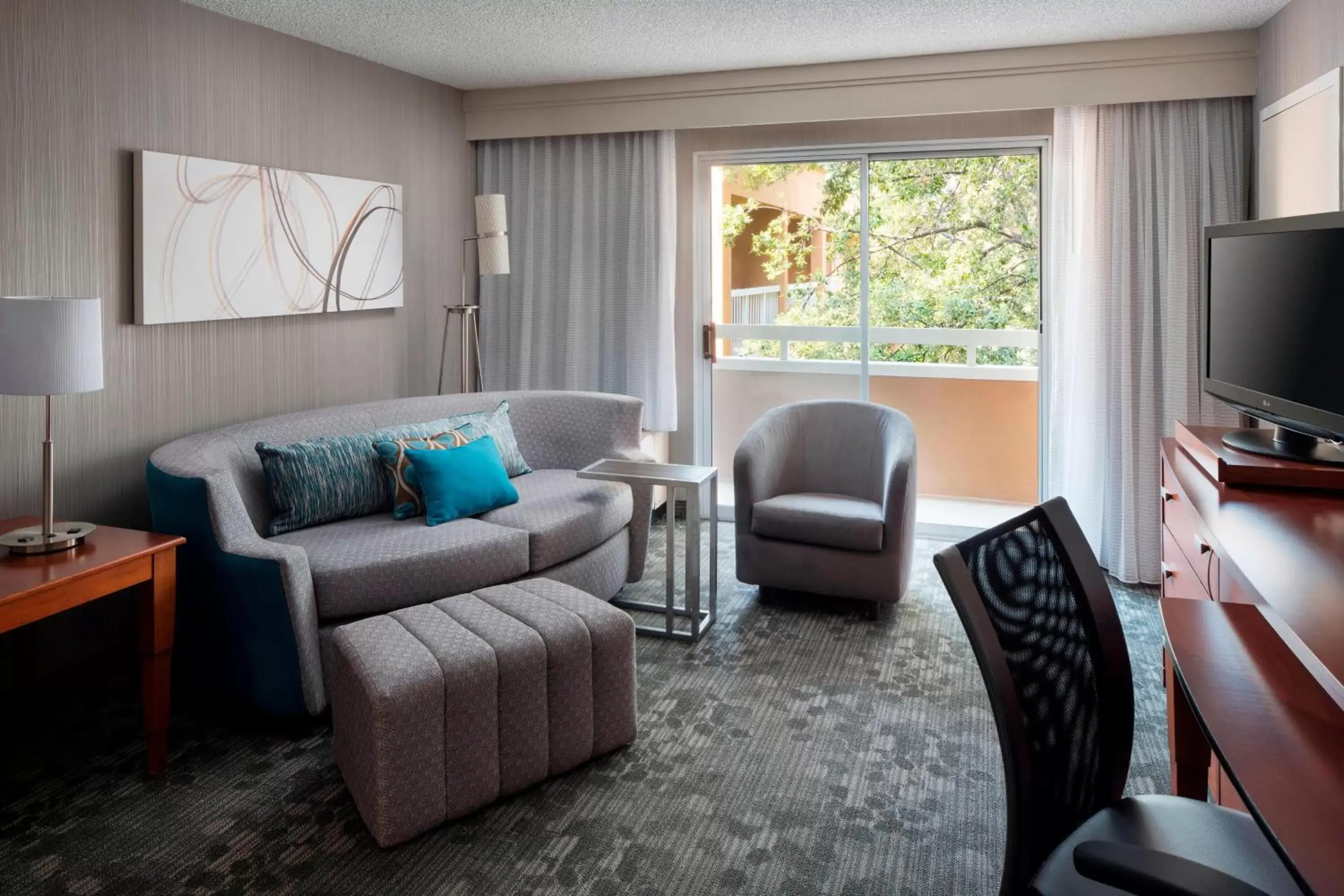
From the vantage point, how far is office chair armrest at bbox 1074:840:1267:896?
3.53ft

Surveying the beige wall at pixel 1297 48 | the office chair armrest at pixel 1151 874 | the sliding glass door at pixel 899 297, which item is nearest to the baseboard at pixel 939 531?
the sliding glass door at pixel 899 297

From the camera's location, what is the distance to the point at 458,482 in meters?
3.69

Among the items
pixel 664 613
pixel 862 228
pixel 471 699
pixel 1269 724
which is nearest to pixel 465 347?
pixel 664 613

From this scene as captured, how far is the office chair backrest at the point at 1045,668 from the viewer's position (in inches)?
50.9

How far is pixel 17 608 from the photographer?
92.2 inches

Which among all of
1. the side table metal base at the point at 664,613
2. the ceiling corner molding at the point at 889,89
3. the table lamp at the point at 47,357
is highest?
the ceiling corner molding at the point at 889,89

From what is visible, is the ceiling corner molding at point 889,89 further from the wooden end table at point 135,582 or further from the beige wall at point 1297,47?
the wooden end table at point 135,582

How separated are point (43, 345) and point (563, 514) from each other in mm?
1804

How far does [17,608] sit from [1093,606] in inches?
93.5

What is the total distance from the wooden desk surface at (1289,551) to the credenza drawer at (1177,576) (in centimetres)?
26

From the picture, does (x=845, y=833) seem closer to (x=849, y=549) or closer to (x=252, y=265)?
(x=849, y=549)

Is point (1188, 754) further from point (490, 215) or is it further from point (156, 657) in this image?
point (490, 215)

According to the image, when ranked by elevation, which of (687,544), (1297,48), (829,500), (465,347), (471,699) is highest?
(1297,48)

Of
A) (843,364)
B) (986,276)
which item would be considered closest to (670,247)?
(843,364)
